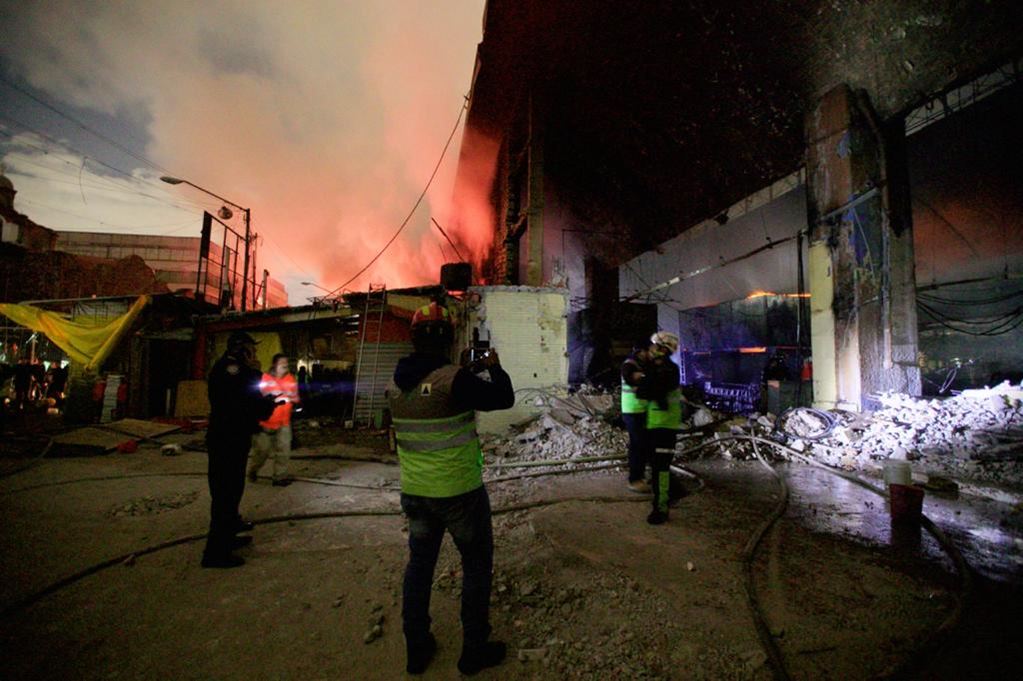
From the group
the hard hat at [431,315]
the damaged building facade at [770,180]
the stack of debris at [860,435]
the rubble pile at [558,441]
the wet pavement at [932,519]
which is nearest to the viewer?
the hard hat at [431,315]

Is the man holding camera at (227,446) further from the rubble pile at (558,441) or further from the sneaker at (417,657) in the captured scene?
the rubble pile at (558,441)

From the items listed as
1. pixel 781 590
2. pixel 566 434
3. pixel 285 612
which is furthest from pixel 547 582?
pixel 566 434

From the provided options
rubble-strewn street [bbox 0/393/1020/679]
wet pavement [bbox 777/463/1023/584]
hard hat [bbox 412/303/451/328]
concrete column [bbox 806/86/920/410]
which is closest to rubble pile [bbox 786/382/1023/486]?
concrete column [bbox 806/86/920/410]

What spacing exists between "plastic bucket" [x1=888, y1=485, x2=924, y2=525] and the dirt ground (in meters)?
0.41

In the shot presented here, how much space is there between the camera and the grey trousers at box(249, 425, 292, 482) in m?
5.93

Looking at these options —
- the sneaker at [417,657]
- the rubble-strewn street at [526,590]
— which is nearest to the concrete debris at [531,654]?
the rubble-strewn street at [526,590]

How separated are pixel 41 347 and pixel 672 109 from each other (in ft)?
89.1

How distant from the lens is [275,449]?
602 centimetres

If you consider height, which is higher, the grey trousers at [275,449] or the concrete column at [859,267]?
the concrete column at [859,267]

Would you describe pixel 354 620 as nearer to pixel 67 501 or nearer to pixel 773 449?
pixel 67 501

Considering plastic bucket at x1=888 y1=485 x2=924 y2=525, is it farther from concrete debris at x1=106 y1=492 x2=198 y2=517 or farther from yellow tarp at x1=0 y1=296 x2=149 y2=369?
yellow tarp at x1=0 y1=296 x2=149 y2=369

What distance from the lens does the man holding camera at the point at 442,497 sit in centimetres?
213

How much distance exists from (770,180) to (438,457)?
13.7m

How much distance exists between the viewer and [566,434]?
758 centimetres
